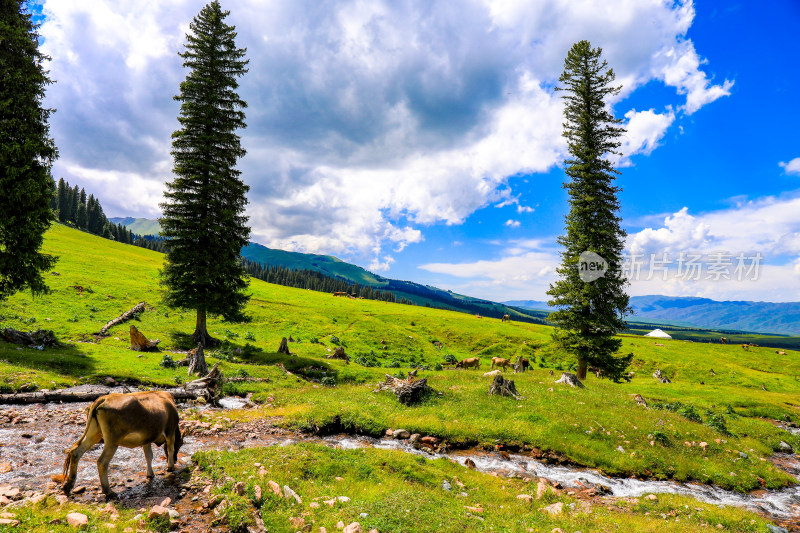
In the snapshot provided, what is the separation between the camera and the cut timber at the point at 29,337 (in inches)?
852

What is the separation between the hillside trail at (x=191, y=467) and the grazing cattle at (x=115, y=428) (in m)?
0.66

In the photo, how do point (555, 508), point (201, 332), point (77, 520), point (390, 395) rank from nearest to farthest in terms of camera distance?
point (77, 520), point (555, 508), point (390, 395), point (201, 332)

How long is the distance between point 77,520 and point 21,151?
84.5ft

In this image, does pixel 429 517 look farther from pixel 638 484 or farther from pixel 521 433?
pixel 638 484

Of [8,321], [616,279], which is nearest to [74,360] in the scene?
[8,321]

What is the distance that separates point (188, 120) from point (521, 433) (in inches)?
1339

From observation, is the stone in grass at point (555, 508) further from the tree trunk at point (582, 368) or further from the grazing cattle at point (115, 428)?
the tree trunk at point (582, 368)

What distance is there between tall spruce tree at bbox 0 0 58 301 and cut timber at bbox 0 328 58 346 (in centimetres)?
251

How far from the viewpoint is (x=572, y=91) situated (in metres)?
30.7

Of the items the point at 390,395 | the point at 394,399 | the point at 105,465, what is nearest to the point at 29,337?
the point at 105,465

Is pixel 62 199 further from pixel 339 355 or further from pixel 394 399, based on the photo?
pixel 394 399

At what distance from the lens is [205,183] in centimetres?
2892

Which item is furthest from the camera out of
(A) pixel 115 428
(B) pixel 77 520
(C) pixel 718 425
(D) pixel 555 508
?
(C) pixel 718 425

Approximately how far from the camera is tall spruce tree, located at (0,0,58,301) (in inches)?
811
